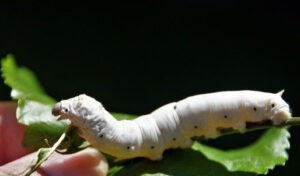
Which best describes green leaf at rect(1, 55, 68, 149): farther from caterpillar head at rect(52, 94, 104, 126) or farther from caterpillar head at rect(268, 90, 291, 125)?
caterpillar head at rect(268, 90, 291, 125)

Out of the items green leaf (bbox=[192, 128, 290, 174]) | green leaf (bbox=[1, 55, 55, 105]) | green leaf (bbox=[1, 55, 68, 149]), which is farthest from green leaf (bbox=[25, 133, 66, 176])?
green leaf (bbox=[192, 128, 290, 174])

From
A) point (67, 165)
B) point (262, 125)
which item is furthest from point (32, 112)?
point (262, 125)

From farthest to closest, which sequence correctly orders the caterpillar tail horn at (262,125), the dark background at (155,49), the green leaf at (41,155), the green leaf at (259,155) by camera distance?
the dark background at (155,49) → the green leaf at (259,155) → the caterpillar tail horn at (262,125) → the green leaf at (41,155)

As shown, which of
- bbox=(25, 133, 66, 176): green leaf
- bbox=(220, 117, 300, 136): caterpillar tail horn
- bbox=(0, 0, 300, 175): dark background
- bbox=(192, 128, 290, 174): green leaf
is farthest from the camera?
bbox=(0, 0, 300, 175): dark background

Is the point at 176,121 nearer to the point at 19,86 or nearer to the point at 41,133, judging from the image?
the point at 41,133

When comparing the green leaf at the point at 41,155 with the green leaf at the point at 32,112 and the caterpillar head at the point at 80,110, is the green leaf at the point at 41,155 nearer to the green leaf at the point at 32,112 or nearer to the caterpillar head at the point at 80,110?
the caterpillar head at the point at 80,110

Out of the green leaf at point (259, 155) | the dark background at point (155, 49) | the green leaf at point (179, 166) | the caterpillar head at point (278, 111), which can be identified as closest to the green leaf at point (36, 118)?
the green leaf at point (179, 166)
